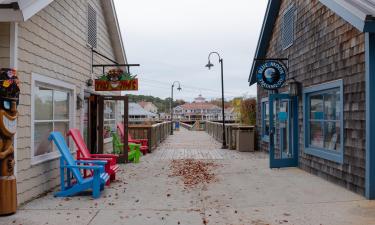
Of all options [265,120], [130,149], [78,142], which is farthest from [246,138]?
[78,142]

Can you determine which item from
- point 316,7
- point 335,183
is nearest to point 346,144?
point 335,183

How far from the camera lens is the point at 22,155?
6332mm

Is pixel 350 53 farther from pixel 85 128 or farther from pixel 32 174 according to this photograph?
pixel 85 128

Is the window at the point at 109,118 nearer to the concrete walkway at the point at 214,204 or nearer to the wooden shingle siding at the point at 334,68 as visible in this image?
the concrete walkway at the point at 214,204

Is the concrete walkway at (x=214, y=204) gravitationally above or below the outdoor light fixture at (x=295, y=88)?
below

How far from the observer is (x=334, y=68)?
25.9ft

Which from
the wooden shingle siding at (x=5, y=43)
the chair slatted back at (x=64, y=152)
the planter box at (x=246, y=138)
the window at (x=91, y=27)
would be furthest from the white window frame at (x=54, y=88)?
the planter box at (x=246, y=138)

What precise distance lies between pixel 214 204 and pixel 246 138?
8727 mm

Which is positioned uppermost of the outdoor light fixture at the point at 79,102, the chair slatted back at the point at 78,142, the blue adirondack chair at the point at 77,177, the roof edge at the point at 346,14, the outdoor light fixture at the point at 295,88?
the roof edge at the point at 346,14

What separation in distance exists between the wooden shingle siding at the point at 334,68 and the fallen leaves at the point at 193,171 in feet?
8.14

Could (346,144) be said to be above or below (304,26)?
below

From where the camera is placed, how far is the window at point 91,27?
10.7 meters

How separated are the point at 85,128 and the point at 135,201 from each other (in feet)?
15.5

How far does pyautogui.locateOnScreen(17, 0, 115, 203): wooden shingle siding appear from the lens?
636cm
